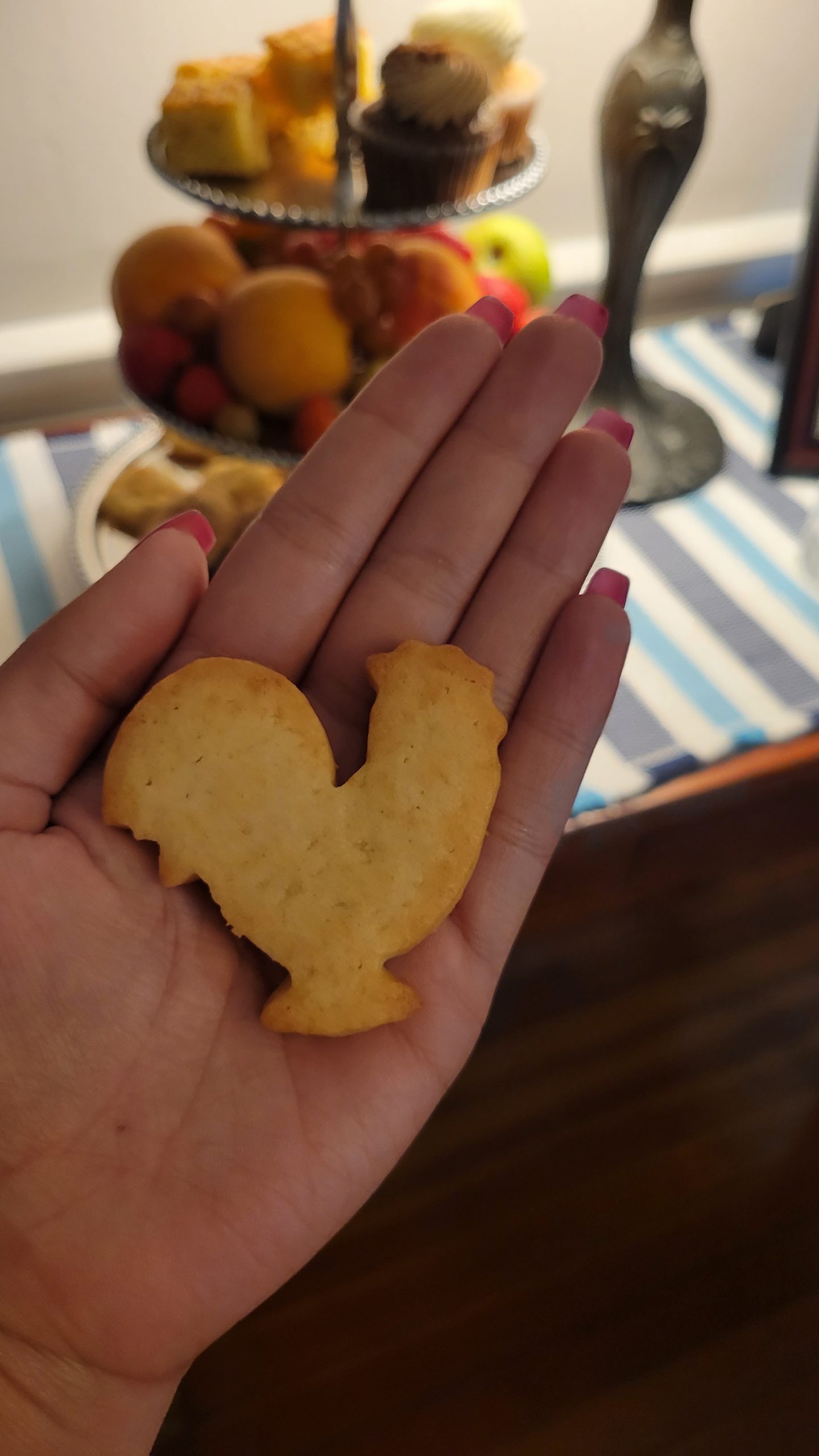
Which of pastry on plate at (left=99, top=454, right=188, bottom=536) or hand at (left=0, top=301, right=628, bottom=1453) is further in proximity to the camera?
pastry on plate at (left=99, top=454, right=188, bottom=536)

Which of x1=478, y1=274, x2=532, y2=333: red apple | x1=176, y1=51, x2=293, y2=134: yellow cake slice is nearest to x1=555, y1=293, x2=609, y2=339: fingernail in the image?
x1=478, y1=274, x2=532, y2=333: red apple

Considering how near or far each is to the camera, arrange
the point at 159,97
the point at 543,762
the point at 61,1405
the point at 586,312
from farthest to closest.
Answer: the point at 159,97 < the point at 586,312 < the point at 543,762 < the point at 61,1405

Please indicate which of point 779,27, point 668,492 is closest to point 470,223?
point 779,27

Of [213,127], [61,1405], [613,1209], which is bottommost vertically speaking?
[613,1209]

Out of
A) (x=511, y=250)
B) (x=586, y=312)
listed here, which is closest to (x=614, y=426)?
(x=586, y=312)

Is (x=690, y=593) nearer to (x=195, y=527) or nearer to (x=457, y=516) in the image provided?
(x=457, y=516)

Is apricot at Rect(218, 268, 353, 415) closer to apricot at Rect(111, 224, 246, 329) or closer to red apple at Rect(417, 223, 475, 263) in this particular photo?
apricot at Rect(111, 224, 246, 329)

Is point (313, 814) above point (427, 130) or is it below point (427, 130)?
below
